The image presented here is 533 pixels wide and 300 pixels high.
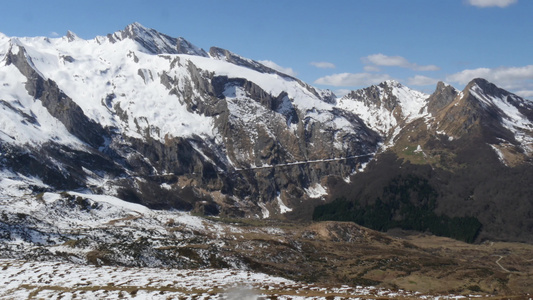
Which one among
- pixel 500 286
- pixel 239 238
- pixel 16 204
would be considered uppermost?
pixel 16 204

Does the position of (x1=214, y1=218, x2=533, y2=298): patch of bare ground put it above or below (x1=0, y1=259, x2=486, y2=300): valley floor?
below

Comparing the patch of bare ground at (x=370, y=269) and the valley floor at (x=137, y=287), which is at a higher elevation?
the valley floor at (x=137, y=287)

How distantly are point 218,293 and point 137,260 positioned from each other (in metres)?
71.2

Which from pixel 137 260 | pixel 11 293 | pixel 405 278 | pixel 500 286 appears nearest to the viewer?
pixel 11 293

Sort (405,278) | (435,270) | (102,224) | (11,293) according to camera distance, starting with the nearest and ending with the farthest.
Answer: (11,293) < (405,278) < (435,270) < (102,224)

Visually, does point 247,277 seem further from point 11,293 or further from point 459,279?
point 459,279

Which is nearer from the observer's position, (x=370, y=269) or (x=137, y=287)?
(x=137, y=287)

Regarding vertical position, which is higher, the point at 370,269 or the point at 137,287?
the point at 137,287

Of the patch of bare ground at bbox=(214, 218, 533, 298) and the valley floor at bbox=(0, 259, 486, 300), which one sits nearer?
the valley floor at bbox=(0, 259, 486, 300)

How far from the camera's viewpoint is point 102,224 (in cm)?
18562

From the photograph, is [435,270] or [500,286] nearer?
[500,286]

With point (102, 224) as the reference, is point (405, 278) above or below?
below

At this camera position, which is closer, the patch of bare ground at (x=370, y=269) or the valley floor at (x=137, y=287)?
the valley floor at (x=137, y=287)

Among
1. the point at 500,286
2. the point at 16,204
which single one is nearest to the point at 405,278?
the point at 500,286
